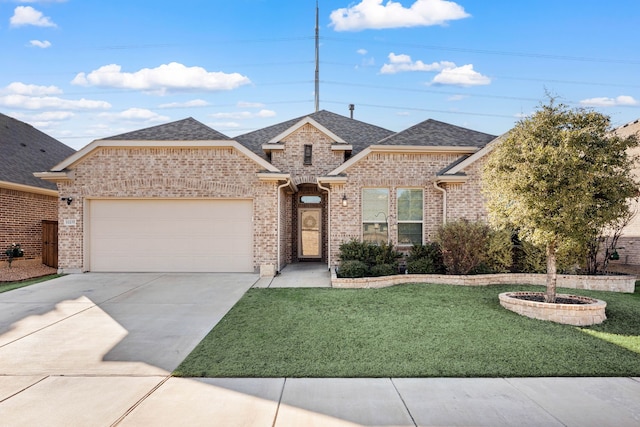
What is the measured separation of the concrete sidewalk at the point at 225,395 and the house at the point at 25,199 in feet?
28.2

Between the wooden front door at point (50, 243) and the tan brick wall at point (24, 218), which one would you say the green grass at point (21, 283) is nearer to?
the wooden front door at point (50, 243)

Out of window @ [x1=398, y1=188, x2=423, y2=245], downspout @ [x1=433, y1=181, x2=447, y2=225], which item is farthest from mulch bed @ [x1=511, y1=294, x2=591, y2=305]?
window @ [x1=398, y1=188, x2=423, y2=245]

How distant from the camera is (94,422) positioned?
11.1 ft

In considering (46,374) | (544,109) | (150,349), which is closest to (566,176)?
(544,109)

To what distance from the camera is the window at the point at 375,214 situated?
12.0 meters

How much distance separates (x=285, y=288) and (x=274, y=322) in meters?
2.88

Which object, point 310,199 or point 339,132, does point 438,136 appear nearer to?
point 339,132

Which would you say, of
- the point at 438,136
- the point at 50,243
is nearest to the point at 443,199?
the point at 438,136

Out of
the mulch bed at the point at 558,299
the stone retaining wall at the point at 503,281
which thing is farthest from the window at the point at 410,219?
the mulch bed at the point at 558,299

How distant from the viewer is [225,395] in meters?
3.91

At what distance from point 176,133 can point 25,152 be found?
7.56m

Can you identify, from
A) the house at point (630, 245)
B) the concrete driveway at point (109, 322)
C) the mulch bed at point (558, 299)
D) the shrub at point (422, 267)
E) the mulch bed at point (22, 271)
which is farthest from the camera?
the house at point (630, 245)

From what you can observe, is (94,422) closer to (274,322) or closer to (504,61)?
(274,322)

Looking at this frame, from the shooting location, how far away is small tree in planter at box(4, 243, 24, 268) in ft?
40.7
